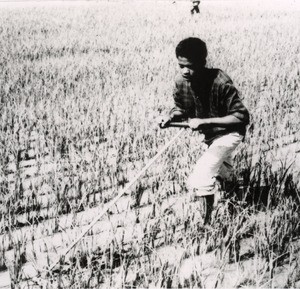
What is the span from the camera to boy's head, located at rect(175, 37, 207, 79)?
212 centimetres

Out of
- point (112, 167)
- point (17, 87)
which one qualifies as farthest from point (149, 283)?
point (17, 87)

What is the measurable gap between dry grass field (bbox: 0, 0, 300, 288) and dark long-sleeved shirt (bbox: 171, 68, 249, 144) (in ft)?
1.36

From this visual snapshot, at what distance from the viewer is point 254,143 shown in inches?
145

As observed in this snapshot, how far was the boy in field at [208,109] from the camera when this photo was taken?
2.15 m

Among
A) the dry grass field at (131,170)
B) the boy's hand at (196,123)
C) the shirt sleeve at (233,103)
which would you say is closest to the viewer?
the dry grass field at (131,170)

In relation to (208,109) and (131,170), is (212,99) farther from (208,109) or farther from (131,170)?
(131,170)

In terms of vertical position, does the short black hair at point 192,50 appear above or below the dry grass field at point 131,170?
above

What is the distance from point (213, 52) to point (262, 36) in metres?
2.06

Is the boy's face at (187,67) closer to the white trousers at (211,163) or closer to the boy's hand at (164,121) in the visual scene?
the boy's hand at (164,121)

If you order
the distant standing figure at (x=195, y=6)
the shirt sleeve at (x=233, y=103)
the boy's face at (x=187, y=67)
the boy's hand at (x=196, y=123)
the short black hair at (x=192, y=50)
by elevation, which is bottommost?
the boy's hand at (x=196, y=123)

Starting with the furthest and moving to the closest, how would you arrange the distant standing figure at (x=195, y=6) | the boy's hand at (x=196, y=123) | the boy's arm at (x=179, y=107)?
the distant standing figure at (x=195, y=6)
the boy's arm at (x=179, y=107)
the boy's hand at (x=196, y=123)

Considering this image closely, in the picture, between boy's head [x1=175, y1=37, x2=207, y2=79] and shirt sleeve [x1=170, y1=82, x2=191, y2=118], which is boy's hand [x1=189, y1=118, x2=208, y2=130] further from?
shirt sleeve [x1=170, y1=82, x2=191, y2=118]

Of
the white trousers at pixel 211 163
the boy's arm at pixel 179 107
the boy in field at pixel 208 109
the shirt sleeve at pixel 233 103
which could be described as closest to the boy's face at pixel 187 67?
the boy in field at pixel 208 109

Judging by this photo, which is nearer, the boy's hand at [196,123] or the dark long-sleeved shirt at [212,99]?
the boy's hand at [196,123]
